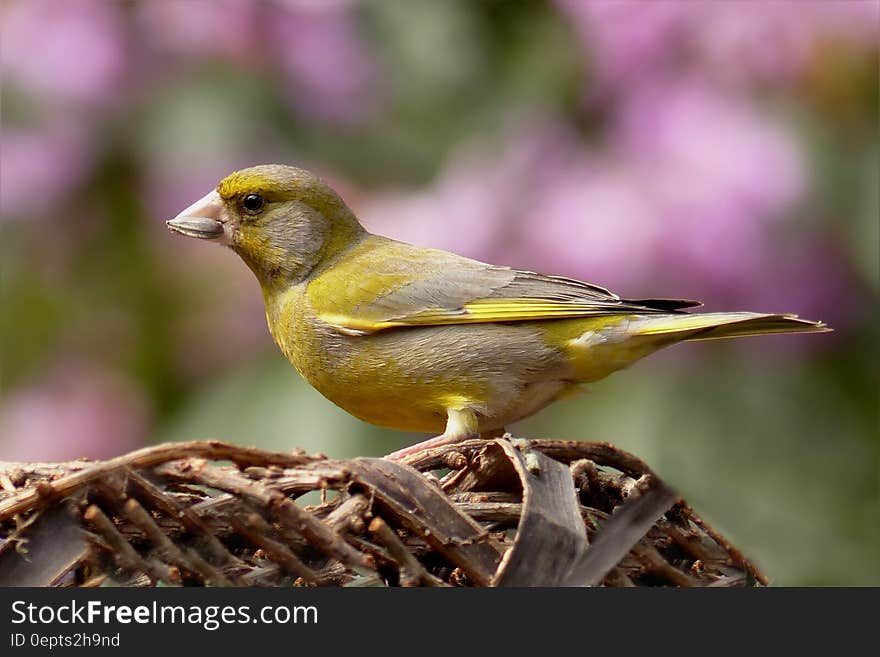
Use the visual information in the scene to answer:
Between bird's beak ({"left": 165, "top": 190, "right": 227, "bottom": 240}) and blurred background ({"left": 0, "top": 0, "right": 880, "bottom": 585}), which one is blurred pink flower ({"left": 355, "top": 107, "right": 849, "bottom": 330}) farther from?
bird's beak ({"left": 165, "top": 190, "right": 227, "bottom": 240})

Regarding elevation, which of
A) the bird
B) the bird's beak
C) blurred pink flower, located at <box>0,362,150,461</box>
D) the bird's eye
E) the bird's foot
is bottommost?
blurred pink flower, located at <box>0,362,150,461</box>

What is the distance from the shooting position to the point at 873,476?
10.4ft

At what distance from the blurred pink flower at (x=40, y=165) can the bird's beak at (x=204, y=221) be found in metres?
1.18

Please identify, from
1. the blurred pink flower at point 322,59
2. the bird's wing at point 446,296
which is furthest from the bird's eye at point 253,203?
the blurred pink flower at point 322,59

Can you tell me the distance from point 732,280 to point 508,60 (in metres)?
1.28

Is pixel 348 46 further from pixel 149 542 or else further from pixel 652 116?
pixel 149 542

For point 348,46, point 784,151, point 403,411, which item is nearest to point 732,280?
point 784,151

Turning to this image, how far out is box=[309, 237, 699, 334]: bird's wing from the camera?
2.70 meters

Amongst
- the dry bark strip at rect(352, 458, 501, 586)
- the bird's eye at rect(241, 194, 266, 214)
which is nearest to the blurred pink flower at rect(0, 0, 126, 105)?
the bird's eye at rect(241, 194, 266, 214)

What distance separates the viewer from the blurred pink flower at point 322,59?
4.02 meters

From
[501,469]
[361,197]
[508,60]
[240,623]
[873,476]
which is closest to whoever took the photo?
[240,623]

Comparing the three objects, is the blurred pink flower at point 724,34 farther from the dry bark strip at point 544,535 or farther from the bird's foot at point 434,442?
the dry bark strip at point 544,535

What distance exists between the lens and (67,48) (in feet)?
12.6

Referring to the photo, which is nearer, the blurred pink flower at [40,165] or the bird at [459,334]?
the bird at [459,334]
